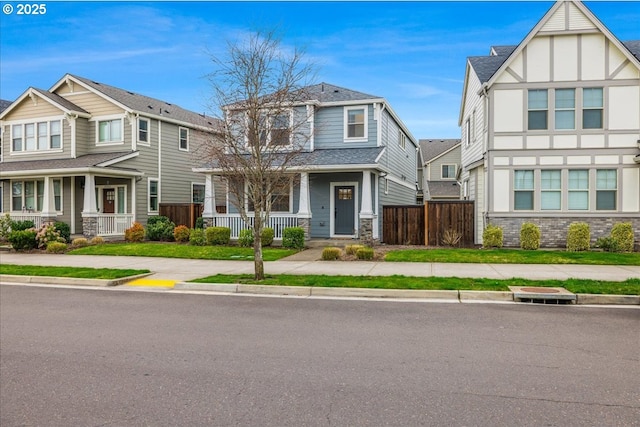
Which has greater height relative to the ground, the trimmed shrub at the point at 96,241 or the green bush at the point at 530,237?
the green bush at the point at 530,237

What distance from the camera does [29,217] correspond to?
76.9ft

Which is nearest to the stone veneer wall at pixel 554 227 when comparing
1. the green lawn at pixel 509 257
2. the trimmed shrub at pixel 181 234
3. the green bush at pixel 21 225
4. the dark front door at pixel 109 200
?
the green lawn at pixel 509 257

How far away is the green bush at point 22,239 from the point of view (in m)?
18.6

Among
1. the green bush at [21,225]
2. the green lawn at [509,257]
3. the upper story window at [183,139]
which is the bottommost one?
the green lawn at [509,257]

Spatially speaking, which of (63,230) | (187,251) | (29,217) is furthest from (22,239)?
(187,251)

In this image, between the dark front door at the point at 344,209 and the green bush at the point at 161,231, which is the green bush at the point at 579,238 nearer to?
the dark front door at the point at 344,209

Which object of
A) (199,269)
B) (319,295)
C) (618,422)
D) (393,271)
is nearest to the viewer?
(618,422)

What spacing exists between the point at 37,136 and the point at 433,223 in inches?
853

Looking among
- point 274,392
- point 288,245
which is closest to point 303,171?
point 288,245

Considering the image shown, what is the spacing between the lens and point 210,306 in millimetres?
8617

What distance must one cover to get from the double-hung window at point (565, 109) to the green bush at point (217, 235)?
1372 centimetres

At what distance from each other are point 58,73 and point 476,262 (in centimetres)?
2457

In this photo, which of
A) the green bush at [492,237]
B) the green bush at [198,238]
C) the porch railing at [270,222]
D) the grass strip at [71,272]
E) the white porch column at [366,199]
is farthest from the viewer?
the porch railing at [270,222]

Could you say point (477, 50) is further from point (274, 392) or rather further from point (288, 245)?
point (274, 392)
